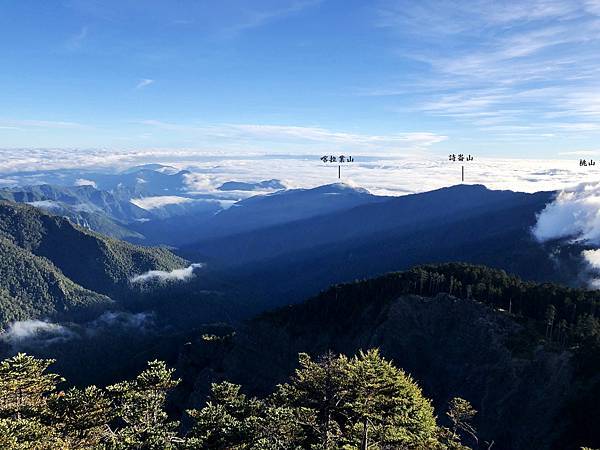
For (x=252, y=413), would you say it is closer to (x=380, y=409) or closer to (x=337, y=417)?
(x=337, y=417)

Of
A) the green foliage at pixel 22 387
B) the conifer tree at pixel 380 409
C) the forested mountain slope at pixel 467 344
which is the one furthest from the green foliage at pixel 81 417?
the forested mountain slope at pixel 467 344

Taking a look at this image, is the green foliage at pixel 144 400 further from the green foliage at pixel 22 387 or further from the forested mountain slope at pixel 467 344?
the forested mountain slope at pixel 467 344

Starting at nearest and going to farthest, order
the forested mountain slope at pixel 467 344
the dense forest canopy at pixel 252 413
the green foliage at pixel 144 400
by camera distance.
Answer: the dense forest canopy at pixel 252 413, the green foliage at pixel 144 400, the forested mountain slope at pixel 467 344

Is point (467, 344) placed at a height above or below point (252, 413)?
below

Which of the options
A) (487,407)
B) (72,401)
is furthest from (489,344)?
(72,401)

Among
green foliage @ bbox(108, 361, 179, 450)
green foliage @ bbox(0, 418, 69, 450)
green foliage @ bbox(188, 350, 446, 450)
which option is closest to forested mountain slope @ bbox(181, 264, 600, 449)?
green foliage @ bbox(188, 350, 446, 450)

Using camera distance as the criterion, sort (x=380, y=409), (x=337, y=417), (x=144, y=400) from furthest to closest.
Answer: (x=144, y=400) → (x=337, y=417) → (x=380, y=409)

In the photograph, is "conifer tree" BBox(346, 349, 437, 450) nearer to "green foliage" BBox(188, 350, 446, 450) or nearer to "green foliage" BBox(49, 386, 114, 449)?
"green foliage" BBox(188, 350, 446, 450)

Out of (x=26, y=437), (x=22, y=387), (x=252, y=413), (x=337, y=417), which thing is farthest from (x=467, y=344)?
(x=26, y=437)

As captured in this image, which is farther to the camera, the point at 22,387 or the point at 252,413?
the point at 22,387

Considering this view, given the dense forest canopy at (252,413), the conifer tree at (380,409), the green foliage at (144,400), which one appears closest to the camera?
the conifer tree at (380,409)
